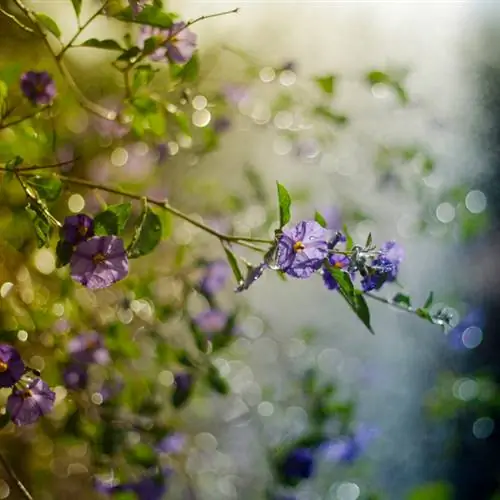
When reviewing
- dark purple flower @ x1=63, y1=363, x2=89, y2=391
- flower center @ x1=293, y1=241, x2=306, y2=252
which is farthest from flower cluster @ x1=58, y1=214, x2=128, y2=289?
dark purple flower @ x1=63, y1=363, x2=89, y2=391

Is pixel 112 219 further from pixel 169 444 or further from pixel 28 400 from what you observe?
pixel 169 444

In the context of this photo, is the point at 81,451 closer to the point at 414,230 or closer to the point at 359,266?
the point at 414,230

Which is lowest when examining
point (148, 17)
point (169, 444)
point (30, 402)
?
point (169, 444)

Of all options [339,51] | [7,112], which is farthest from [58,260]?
[339,51]

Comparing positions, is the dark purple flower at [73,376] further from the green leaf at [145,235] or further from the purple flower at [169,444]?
the green leaf at [145,235]

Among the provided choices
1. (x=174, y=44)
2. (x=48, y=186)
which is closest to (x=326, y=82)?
(x=174, y=44)

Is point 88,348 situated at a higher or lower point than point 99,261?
lower

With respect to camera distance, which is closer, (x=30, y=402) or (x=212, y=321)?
(x=30, y=402)

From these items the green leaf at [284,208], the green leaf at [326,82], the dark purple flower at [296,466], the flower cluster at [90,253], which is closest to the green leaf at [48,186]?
the flower cluster at [90,253]

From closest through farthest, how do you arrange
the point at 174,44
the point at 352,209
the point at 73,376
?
the point at 174,44 → the point at 73,376 → the point at 352,209

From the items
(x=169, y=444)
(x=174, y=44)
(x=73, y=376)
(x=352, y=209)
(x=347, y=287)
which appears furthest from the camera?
(x=352, y=209)
